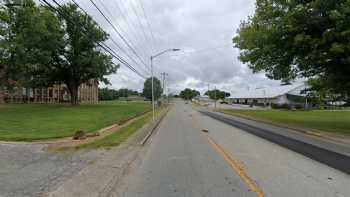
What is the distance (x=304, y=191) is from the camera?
552cm

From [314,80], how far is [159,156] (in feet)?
66.2

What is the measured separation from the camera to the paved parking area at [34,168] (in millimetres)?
5750

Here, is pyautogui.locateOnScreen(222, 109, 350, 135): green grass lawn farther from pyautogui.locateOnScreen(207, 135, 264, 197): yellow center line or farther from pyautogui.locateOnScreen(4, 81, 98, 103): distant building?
pyautogui.locateOnScreen(4, 81, 98, 103): distant building

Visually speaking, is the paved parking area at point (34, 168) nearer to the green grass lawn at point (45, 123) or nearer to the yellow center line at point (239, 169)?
the green grass lawn at point (45, 123)

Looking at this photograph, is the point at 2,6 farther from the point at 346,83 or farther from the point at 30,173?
the point at 346,83

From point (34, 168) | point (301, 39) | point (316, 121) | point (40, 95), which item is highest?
point (301, 39)

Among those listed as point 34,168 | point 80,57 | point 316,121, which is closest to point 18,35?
point 80,57

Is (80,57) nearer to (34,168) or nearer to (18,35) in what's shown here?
(18,35)

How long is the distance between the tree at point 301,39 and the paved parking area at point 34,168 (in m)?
13.1

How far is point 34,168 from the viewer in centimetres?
765

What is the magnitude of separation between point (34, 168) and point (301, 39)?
1432 cm

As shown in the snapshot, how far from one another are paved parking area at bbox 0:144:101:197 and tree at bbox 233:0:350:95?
1307cm

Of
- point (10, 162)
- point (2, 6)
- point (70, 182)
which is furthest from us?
point (2, 6)

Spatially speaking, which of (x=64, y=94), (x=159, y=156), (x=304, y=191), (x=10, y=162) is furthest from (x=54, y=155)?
(x=64, y=94)
